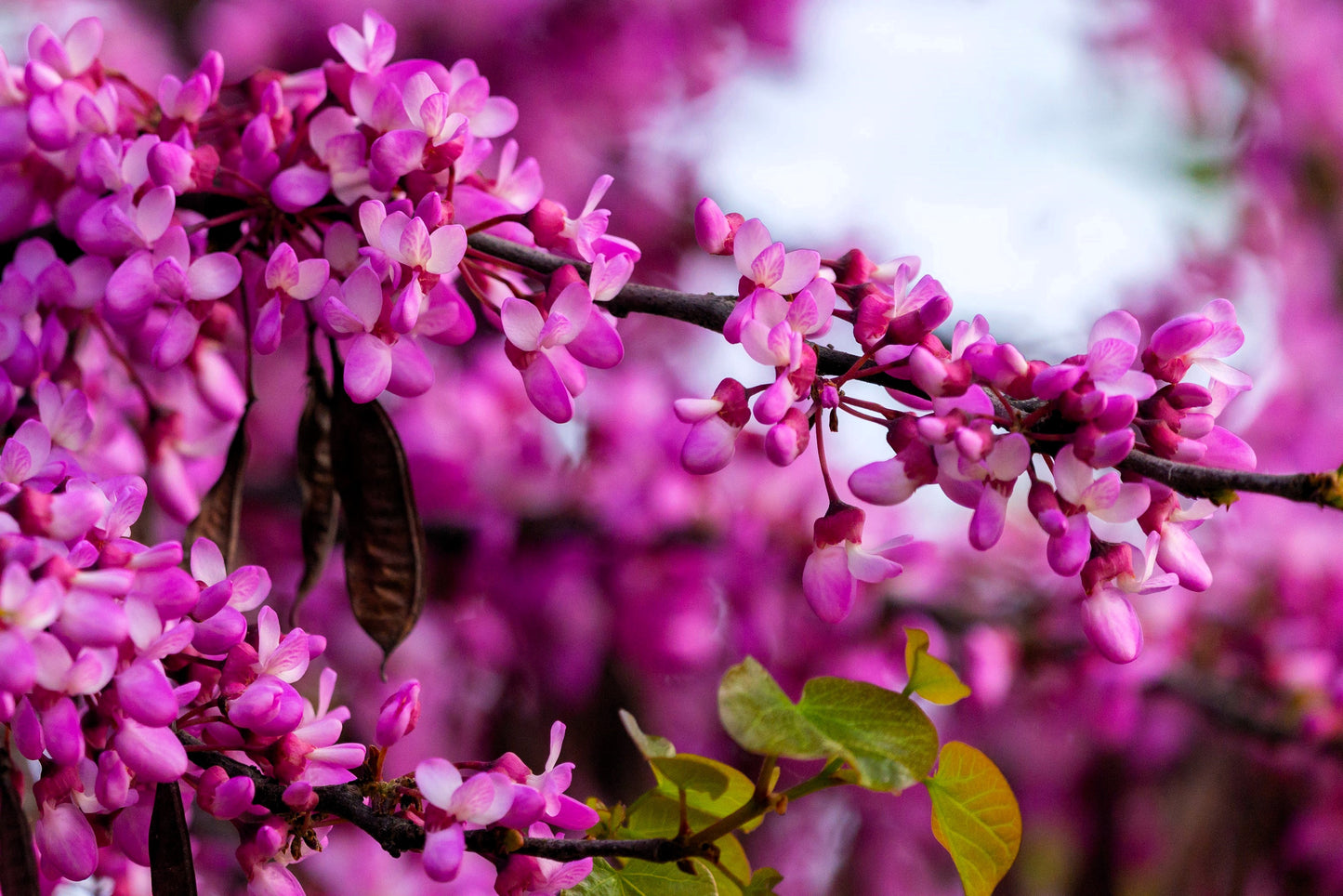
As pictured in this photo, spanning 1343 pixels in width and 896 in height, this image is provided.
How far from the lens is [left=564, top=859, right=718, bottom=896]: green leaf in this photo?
385 millimetres

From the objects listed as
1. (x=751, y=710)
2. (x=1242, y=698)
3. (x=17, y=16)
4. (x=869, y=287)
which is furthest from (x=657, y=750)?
(x=17, y=16)

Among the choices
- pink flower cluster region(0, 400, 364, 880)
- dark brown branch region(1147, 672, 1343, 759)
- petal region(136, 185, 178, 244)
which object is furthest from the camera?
dark brown branch region(1147, 672, 1343, 759)

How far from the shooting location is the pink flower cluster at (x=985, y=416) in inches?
14.3

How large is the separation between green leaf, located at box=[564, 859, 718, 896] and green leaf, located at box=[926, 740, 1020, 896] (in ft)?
0.30

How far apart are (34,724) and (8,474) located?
0.30ft

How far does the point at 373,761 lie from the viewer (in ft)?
1.29

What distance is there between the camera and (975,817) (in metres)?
0.40

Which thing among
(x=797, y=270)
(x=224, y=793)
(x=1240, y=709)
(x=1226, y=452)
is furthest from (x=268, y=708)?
(x=1240, y=709)

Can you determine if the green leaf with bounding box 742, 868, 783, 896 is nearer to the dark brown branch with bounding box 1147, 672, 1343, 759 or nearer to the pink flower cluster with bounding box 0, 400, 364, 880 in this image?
the pink flower cluster with bounding box 0, 400, 364, 880

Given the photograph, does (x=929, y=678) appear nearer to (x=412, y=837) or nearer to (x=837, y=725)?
(x=837, y=725)

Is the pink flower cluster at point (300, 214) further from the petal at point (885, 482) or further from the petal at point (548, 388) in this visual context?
the petal at point (885, 482)

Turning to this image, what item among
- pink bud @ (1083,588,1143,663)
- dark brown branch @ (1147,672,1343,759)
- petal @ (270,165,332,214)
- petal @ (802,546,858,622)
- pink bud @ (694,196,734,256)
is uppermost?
pink bud @ (694,196,734,256)

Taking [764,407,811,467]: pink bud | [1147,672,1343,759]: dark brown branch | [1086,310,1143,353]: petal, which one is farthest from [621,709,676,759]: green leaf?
[1147,672,1343,759]: dark brown branch

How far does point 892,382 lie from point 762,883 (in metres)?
0.19
